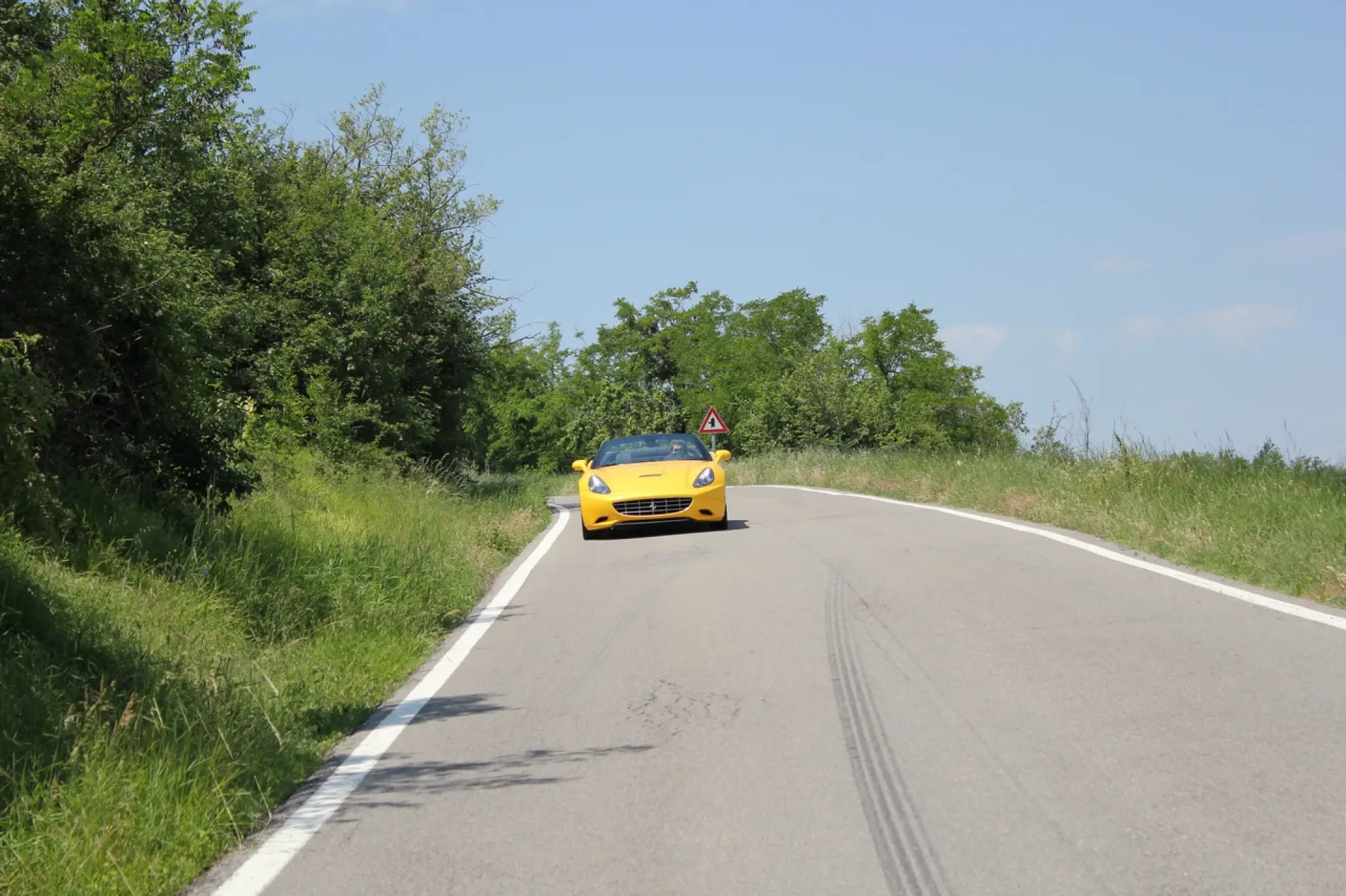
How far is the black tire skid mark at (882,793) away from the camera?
419 centimetres

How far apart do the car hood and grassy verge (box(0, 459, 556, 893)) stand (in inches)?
145

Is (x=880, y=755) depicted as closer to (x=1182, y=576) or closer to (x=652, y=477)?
(x=1182, y=576)

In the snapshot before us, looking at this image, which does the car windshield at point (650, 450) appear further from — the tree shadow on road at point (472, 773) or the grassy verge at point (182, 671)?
the tree shadow on road at point (472, 773)

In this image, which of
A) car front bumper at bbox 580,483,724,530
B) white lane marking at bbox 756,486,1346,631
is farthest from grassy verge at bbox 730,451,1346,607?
car front bumper at bbox 580,483,724,530

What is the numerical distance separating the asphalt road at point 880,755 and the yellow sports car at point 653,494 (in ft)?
22.6

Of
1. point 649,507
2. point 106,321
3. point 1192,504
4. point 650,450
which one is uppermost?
point 106,321

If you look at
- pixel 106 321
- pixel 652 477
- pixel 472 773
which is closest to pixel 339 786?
pixel 472 773

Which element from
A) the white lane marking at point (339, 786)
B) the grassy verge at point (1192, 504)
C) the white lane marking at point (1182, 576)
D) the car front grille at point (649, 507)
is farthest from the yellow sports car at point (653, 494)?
the white lane marking at point (339, 786)

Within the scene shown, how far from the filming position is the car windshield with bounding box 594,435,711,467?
1855 cm

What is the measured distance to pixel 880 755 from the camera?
5652 millimetres

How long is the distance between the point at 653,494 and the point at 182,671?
10165 millimetres

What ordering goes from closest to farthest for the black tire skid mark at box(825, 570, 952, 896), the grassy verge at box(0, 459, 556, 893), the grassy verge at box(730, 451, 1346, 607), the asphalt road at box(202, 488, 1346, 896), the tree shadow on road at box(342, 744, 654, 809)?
the black tire skid mark at box(825, 570, 952, 896), the asphalt road at box(202, 488, 1346, 896), the grassy verge at box(0, 459, 556, 893), the tree shadow on road at box(342, 744, 654, 809), the grassy verge at box(730, 451, 1346, 607)

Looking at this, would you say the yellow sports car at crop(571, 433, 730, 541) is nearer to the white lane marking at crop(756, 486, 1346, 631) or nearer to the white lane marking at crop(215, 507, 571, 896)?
the white lane marking at crop(756, 486, 1346, 631)

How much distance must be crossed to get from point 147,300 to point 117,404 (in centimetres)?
104
